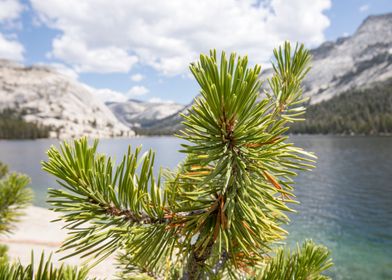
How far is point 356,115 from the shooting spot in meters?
149

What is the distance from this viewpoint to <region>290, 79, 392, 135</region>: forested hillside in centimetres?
12650

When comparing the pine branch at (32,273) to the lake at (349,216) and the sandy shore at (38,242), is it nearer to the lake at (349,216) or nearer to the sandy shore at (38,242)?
the lake at (349,216)

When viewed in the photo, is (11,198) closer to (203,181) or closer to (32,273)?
(32,273)

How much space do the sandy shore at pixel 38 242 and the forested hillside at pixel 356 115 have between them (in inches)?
5127

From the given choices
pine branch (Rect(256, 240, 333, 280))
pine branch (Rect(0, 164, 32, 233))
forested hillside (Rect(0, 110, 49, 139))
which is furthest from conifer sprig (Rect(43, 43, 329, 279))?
forested hillside (Rect(0, 110, 49, 139))

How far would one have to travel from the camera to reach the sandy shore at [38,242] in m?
12.8

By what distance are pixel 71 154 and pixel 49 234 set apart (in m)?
19.5

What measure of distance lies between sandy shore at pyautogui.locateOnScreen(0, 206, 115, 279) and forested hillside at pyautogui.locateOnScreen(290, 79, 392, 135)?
13023 cm

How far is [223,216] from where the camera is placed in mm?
1203

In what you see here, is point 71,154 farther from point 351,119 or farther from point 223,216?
point 351,119

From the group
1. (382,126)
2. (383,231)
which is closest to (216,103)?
(383,231)

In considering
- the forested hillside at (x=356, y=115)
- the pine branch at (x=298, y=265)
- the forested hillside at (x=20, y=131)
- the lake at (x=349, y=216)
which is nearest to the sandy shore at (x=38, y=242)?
the lake at (x=349, y=216)

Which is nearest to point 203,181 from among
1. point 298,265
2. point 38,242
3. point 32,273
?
point 32,273

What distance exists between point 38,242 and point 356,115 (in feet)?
527
